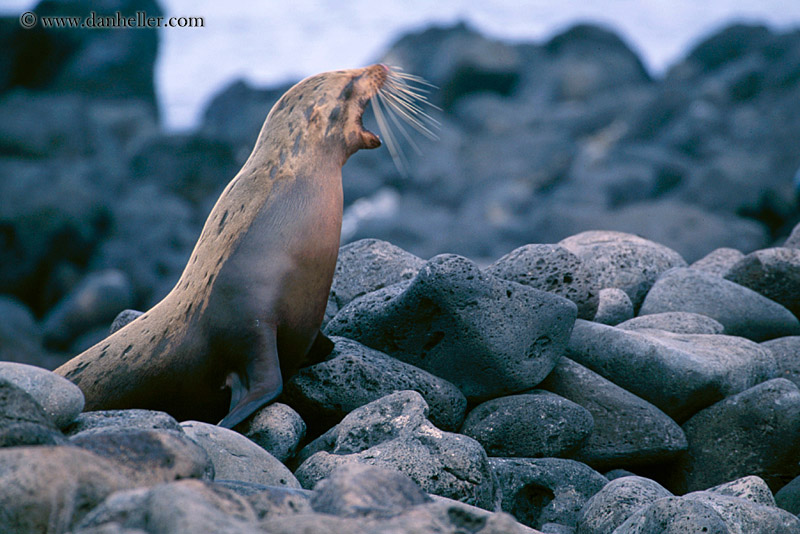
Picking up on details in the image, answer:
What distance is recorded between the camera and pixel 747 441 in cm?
486

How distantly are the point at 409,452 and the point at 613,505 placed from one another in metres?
0.97

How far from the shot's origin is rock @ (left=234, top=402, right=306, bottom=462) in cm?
414

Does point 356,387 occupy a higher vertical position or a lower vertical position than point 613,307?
higher

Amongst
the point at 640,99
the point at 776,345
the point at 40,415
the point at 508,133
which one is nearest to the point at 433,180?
the point at 508,133

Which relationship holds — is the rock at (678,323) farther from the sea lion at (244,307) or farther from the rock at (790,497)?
the sea lion at (244,307)

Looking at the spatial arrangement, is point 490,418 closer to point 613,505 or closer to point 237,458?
point 613,505

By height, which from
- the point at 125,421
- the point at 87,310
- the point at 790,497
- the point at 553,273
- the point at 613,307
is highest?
the point at 125,421

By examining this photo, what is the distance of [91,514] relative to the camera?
6.77ft

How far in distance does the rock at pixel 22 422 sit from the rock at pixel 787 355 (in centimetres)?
460

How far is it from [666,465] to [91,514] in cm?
382

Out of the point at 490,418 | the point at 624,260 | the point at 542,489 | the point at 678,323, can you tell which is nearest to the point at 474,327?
the point at 490,418

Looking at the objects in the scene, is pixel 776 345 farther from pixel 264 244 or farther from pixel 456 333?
pixel 264 244

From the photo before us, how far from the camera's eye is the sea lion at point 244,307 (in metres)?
4.34

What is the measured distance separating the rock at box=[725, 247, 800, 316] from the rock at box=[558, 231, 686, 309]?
0.69 meters
